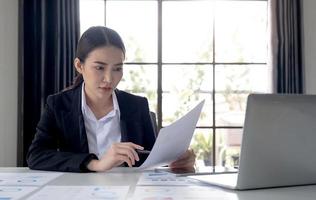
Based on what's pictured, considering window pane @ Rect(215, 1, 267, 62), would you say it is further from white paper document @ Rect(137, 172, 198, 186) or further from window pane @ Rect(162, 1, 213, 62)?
white paper document @ Rect(137, 172, 198, 186)

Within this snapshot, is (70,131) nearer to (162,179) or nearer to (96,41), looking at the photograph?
(96,41)

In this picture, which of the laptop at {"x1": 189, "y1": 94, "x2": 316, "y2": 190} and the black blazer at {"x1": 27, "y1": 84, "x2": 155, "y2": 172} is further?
the black blazer at {"x1": 27, "y1": 84, "x2": 155, "y2": 172}

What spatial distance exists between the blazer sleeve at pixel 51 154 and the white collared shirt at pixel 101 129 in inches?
4.6

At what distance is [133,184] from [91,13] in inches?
115

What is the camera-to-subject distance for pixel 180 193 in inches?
34.0

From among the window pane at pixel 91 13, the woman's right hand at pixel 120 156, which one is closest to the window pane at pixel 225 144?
the window pane at pixel 91 13

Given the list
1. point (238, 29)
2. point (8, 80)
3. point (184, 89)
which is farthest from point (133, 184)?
point (238, 29)

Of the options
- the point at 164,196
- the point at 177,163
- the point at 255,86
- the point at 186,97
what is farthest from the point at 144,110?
the point at 255,86

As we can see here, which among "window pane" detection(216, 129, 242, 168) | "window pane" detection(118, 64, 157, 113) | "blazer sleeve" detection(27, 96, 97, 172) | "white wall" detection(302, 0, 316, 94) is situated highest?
"white wall" detection(302, 0, 316, 94)

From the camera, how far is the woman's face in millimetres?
1560

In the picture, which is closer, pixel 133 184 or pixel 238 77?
pixel 133 184

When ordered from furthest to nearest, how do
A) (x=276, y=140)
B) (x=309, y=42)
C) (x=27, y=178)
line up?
(x=309, y=42) < (x=27, y=178) < (x=276, y=140)

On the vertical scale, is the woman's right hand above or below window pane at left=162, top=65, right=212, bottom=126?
below

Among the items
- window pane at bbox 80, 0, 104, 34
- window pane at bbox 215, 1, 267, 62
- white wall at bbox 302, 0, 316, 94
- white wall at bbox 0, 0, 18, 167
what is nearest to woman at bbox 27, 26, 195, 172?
white wall at bbox 0, 0, 18, 167
